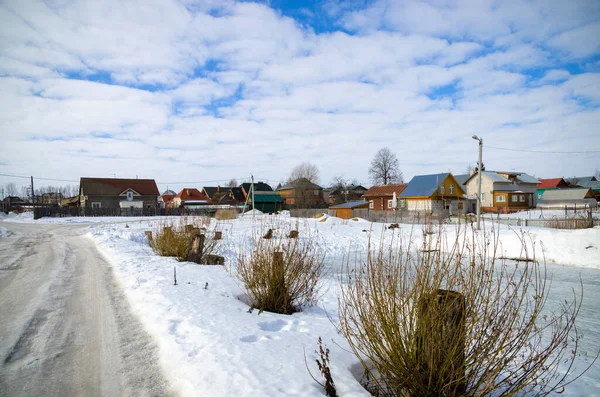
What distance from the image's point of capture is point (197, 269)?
30.0 ft

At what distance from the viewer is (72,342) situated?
4582 millimetres

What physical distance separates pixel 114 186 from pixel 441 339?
200 feet

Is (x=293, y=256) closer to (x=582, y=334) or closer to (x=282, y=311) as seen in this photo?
(x=282, y=311)

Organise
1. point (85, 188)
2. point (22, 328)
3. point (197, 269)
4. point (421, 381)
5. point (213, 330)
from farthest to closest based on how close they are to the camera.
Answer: point (85, 188)
point (197, 269)
point (22, 328)
point (213, 330)
point (421, 381)

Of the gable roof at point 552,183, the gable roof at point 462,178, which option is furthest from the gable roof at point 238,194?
the gable roof at point 552,183

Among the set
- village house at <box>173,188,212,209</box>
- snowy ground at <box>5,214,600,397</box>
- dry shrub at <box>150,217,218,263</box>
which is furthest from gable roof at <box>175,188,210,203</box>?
snowy ground at <box>5,214,600,397</box>

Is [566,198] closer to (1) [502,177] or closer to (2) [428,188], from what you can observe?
(1) [502,177]

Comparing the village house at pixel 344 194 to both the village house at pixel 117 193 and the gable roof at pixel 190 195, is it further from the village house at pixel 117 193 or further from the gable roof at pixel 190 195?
the village house at pixel 117 193

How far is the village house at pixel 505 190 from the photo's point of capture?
51062 millimetres

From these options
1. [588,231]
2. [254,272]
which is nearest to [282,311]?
[254,272]

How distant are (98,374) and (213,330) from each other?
4.53 feet

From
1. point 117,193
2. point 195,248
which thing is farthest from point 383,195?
point 195,248

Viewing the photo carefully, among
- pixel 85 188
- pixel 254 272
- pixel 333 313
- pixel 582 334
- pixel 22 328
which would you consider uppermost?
pixel 85 188

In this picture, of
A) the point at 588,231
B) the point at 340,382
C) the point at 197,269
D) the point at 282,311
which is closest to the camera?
the point at 340,382
